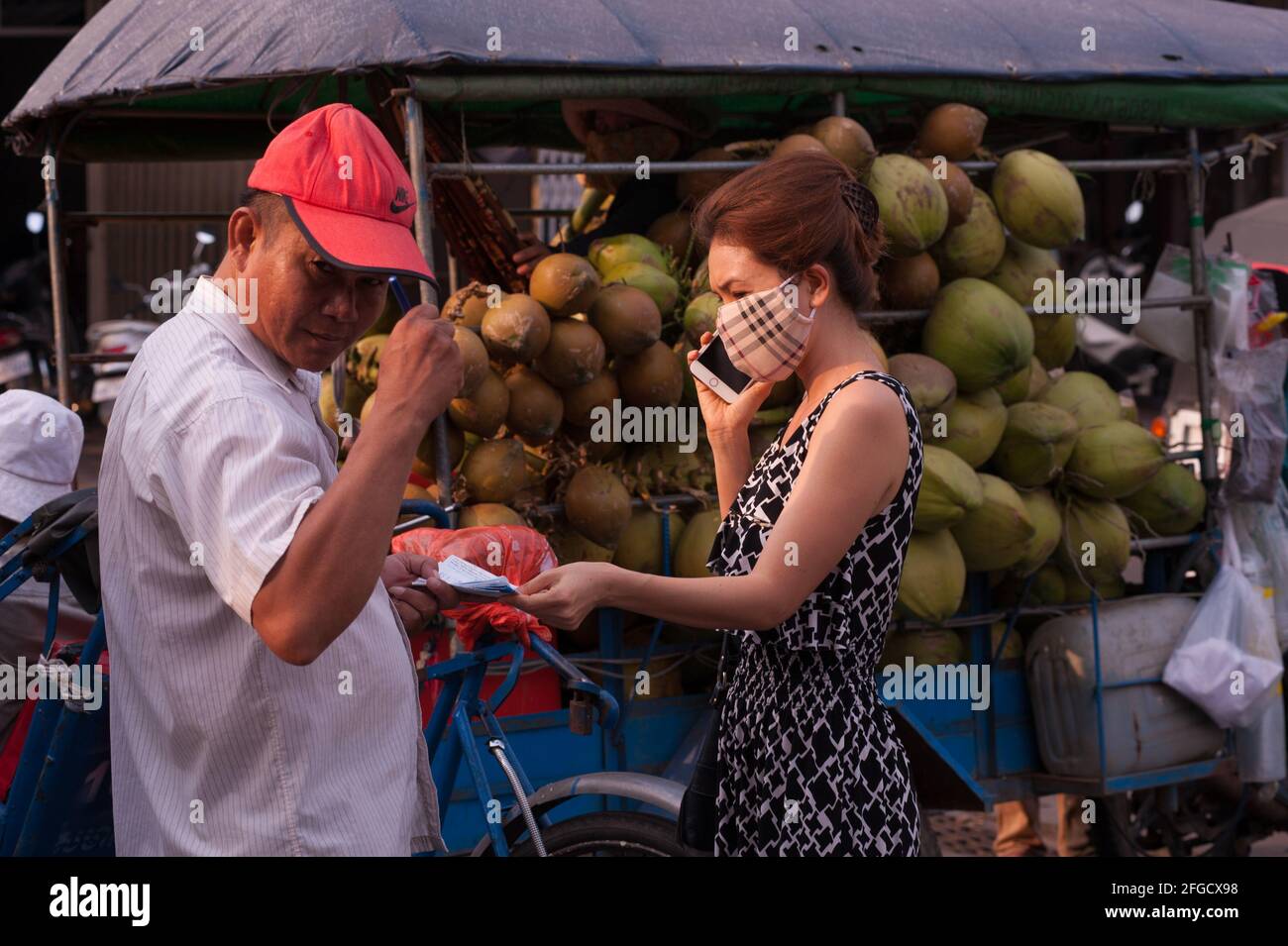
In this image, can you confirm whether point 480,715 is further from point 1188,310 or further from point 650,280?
point 1188,310

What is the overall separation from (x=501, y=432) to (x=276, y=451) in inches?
89.8

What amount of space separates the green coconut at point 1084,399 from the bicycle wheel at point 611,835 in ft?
6.87

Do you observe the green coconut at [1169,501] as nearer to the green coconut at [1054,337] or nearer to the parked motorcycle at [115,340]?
the green coconut at [1054,337]

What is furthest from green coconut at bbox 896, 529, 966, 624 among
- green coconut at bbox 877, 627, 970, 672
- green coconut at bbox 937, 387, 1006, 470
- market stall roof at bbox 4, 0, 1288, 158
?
market stall roof at bbox 4, 0, 1288, 158

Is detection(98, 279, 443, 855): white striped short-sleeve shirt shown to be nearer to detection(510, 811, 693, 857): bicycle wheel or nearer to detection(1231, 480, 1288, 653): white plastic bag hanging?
detection(510, 811, 693, 857): bicycle wheel

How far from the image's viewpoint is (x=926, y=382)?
13.0 feet

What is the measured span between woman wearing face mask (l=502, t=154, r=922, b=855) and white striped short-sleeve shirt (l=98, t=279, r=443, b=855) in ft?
1.71

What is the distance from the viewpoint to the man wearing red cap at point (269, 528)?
1522 mm

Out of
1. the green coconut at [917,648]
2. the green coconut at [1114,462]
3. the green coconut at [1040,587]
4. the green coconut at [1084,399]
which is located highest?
the green coconut at [1084,399]

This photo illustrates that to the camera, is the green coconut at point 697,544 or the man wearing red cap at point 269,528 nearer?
the man wearing red cap at point 269,528

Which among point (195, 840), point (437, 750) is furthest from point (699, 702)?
point (195, 840)
